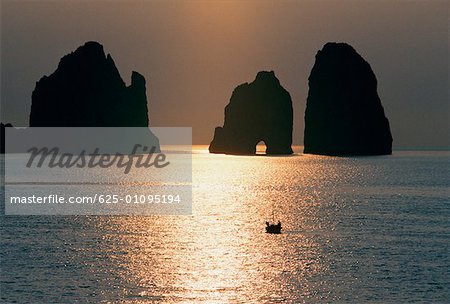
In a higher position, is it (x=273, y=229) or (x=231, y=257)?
Answer: (x=273, y=229)

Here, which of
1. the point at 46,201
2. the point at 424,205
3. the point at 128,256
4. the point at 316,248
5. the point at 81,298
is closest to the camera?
the point at 81,298

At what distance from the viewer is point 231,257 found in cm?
6206

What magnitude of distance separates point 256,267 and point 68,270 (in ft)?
49.5

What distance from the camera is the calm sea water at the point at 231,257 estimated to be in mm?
48781

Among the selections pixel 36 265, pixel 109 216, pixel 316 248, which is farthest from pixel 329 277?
pixel 109 216

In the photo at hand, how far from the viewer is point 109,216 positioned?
316 feet

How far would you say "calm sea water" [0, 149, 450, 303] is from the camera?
1921 inches

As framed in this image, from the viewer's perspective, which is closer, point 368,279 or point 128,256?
point 368,279

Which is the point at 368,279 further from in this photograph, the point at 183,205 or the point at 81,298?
the point at 183,205

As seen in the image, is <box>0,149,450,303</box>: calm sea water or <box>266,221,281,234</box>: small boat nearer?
<box>0,149,450,303</box>: calm sea water

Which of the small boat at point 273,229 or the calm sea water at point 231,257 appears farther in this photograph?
the small boat at point 273,229

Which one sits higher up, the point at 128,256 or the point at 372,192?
the point at 372,192

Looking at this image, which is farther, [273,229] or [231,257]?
[273,229]

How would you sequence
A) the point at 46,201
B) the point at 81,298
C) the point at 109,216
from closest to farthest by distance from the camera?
the point at 81,298 → the point at 109,216 → the point at 46,201
